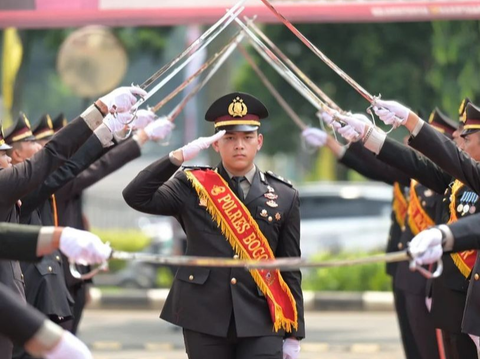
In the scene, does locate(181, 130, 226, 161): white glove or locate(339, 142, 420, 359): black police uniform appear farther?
locate(339, 142, 420, 359): black police uniform

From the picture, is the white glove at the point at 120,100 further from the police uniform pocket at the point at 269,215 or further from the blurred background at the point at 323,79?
the blurred background at the point at 323,79

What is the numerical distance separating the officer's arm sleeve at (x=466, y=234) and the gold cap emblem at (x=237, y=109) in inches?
65.4

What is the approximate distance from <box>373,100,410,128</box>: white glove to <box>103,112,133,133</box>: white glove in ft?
4.20

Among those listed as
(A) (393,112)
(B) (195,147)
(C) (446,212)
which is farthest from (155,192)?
(C) (446,212)

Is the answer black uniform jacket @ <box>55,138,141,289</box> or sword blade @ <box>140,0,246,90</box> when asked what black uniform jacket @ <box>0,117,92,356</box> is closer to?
sword blade @ <box>140,0,246,90</box>

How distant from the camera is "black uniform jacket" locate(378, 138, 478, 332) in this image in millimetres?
Answer: 7609

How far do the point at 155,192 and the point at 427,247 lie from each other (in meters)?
1.91

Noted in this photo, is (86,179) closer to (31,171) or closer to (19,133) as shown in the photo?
(19,133)

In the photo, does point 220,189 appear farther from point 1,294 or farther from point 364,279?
point 364,279

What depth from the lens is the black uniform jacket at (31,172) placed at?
257 inches

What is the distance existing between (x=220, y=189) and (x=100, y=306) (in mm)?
10124

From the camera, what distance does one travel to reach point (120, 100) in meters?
6.86

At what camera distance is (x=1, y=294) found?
5465mm

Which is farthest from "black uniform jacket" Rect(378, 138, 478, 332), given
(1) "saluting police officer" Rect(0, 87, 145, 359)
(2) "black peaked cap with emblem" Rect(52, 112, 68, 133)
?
(2) "black peaked cap with emblem" Rect(52, 112, 68, 133)
